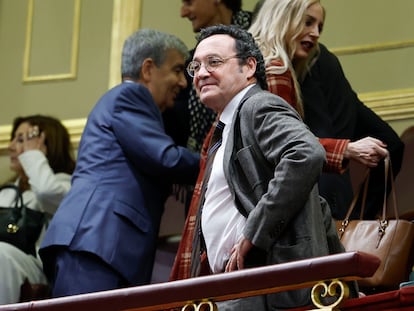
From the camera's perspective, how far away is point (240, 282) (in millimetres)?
4031

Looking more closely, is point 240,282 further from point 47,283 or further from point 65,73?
point 65,73

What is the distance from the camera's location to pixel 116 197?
5.73 metres

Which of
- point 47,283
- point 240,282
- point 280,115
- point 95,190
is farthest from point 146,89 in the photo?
point 240,282

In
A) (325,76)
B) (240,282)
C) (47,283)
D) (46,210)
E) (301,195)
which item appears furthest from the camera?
(46,210)

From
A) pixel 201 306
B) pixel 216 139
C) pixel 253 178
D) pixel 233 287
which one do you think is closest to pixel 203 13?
pixel 216 139

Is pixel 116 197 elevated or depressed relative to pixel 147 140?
depressed

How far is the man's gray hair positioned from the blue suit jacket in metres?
0.20

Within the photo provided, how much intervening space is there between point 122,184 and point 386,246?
1224mm

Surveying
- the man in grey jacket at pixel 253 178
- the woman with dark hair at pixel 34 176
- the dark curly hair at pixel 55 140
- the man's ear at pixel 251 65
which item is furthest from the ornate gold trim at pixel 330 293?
the dark curly hair at pixel 55 140

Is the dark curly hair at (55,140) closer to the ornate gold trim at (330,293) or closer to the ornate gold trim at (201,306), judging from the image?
the ornate gold trim at (201,306)

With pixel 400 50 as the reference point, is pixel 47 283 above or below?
below

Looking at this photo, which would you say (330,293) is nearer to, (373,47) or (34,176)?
(34,176)

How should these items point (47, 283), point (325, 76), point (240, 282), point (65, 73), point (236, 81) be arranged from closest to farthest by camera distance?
point (240, 282) < point (236, 81) < point (325, 76) < point (47, 283) < point (65, 73)

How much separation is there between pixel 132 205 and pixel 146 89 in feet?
1.76
